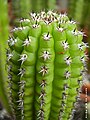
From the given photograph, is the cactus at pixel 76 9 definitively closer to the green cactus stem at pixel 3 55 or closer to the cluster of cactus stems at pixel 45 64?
the green cactus stem at pixel 3 55

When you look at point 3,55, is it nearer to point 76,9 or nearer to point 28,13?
point 28,13

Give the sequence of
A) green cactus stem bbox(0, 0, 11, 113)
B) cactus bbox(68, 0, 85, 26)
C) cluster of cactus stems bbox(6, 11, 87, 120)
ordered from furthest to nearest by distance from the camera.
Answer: cactus bbox(68, 0, 85, 26)
green cactus stem bbox(0, 0, 11, 113)
cluster of cactus stems bbox(6, 11, 87, 120)

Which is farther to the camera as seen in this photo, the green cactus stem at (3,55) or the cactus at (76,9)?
the cactus at (76,9)

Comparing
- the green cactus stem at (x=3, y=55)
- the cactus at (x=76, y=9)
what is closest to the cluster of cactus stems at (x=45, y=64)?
the green cactus stem at (x=3, y=55)

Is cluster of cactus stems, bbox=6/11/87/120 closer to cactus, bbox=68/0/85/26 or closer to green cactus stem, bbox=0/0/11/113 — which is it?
green cactus stem, bbox=0/0/11/113

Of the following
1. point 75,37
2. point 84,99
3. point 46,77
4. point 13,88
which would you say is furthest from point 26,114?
point 84,99

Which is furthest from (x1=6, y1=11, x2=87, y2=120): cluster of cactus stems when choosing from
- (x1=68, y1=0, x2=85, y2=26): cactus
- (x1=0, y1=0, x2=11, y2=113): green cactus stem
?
(x1=68, y1=0, x2=85, y2=26): cactus

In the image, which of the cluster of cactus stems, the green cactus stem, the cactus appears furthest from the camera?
the cactus

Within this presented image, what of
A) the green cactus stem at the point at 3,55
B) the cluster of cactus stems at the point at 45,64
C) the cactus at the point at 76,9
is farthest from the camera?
the cactus at the point at 76,9

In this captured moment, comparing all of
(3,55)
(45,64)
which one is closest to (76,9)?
(3,55)
